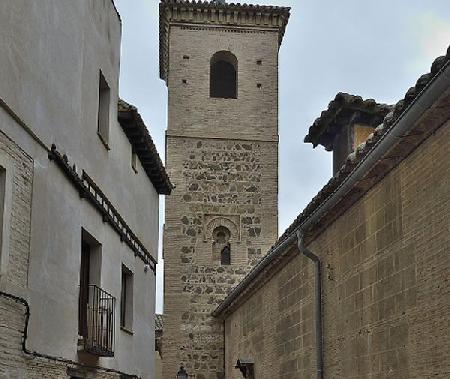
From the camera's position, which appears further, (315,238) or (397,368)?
(315,238)

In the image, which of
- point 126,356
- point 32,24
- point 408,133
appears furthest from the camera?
point 126,356

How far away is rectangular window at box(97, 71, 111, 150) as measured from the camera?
11.9 meters

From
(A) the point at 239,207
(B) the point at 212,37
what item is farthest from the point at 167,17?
(A) the point at 239,207

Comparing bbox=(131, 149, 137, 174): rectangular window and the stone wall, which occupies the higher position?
bbox=(131, 149, 137, 174): rectangular window

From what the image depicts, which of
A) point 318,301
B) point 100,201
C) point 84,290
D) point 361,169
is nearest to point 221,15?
point 100,201

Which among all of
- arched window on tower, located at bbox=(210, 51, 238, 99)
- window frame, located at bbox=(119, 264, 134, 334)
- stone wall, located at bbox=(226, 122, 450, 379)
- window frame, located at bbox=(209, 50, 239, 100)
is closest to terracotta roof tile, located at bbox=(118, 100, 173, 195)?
window frame, located at bbox=(119, 264, 134, 334)

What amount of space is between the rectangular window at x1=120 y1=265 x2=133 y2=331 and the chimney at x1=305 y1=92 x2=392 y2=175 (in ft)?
13.2

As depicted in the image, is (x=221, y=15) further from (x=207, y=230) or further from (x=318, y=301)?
(x=318, y=301)

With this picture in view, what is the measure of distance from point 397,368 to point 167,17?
19.6 m

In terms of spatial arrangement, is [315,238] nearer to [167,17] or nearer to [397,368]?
[397,368]

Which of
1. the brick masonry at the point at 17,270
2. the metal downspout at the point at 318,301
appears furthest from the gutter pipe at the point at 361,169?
the brick masonry at the point at 17,270

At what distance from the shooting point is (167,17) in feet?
83.8

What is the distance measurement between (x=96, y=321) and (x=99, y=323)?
13 cm

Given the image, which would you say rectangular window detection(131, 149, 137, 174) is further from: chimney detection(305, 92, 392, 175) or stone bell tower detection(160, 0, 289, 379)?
stone bell tower detection(160, 0, 289, 379)
